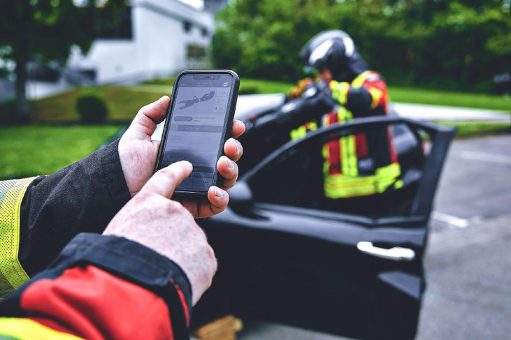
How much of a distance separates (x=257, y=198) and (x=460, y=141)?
32.5ft

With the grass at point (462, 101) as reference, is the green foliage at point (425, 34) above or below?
above

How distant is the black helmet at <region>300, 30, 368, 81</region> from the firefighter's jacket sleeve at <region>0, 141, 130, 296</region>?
2040 millimetres

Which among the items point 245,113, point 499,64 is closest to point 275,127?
point 245,113

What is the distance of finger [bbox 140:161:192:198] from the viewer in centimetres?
85

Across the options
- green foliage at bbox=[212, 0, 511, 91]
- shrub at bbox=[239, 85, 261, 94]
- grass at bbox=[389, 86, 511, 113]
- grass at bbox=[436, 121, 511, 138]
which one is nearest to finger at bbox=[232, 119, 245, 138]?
shrub at bbox=[239, 85, 261, 94]

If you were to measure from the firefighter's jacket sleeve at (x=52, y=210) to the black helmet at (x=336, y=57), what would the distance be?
204 cm

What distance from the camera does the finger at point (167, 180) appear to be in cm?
85

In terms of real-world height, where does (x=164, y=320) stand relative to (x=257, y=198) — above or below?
above

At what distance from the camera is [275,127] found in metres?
2.69

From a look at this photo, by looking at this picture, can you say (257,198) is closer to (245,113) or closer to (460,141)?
(245,113)

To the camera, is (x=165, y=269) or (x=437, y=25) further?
(x=437, y=25)

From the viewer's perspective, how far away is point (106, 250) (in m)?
0.70

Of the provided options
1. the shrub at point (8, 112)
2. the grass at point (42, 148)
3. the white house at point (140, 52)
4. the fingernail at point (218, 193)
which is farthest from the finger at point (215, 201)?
the white house at point (140, 52)

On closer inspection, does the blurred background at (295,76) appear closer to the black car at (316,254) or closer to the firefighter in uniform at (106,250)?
the black car at (316,254)
